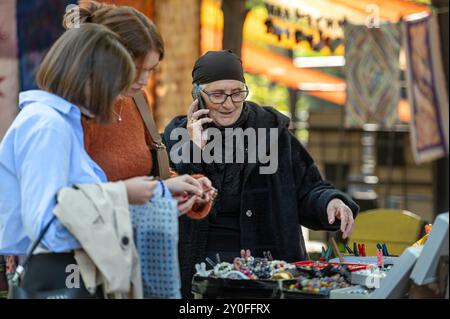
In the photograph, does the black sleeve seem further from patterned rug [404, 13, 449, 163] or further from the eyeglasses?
patterned rug [404, 13, 449, 163]

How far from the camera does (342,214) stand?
3.13 metres

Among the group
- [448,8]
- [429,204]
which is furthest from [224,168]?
[429,204]

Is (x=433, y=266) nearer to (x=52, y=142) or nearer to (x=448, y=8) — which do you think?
(x=52, y=142)

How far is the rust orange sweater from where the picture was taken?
2477 mm

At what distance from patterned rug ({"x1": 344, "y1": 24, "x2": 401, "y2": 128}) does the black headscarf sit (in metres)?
3.85

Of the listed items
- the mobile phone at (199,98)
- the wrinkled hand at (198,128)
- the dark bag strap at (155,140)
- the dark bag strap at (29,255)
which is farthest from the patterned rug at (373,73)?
the dark bag strap at (29,255)

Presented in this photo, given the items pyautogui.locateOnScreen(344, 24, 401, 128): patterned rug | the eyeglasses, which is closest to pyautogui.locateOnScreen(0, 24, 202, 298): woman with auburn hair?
the eyeglasses

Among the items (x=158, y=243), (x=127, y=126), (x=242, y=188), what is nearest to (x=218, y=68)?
(x=242, y=188)

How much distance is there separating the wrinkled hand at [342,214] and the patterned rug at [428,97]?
128 inches

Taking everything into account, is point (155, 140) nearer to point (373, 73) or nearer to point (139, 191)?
point (139, 191)

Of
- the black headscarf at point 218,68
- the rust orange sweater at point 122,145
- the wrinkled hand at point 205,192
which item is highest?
the black headscarf at point 218,68

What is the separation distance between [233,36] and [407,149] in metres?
4.94

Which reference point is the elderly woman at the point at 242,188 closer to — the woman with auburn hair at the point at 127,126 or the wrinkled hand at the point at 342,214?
the wrinkled hand at the point at 342,214

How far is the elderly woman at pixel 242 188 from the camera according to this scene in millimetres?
3199
